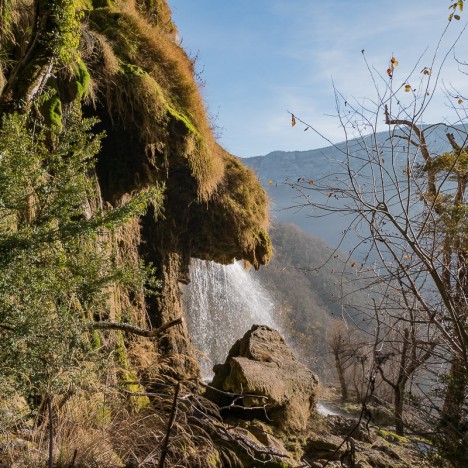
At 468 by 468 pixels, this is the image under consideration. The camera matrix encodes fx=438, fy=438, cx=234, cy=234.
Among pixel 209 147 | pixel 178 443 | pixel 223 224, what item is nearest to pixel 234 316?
pixel 223 224

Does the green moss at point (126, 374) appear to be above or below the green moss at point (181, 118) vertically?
below

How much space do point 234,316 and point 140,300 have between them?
50.2ft

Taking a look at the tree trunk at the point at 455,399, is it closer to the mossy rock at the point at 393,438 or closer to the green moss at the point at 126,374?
the green moss at the point at 126,374

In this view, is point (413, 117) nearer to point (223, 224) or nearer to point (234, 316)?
point (223, 224)

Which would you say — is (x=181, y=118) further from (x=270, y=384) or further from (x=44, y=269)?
(x=270, y=384)

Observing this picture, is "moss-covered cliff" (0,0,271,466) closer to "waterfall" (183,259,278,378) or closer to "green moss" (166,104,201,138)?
"green moss" (166,104,201,138)

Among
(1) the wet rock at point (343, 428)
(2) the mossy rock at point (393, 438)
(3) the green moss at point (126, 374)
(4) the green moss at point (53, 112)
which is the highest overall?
(4) the green moss at point (53, 112)

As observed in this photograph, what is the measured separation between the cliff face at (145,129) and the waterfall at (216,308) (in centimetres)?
417

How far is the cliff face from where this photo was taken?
345 cm

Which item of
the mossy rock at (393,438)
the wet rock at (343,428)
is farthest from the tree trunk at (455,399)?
the mossy rock at (393,438)

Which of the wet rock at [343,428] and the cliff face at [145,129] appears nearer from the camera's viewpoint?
the cliff face at [145,129]

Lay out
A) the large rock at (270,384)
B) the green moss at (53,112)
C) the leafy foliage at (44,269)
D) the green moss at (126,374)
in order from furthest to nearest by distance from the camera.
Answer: the large rock at (270,384)
the green moss at (126,374)
the green moss at (53,112)
the leafy foliage at (44,269)

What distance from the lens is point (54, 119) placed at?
4125 mm

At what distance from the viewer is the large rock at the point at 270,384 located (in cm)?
559
